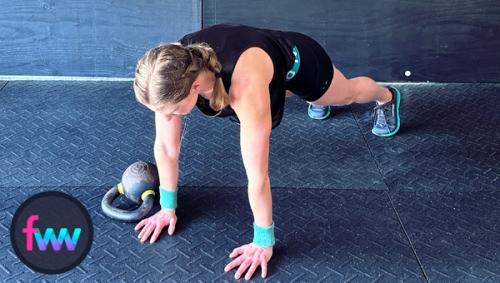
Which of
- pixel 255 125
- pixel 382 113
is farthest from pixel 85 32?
pixel 255 125

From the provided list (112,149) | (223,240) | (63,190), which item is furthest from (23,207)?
(223,240)

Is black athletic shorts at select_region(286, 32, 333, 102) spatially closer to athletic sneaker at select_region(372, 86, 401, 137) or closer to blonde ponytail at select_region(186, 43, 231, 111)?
blonde ponytail at select_region(186, 43, 231, 111)

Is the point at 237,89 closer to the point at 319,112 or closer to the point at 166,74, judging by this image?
the point at 166,74

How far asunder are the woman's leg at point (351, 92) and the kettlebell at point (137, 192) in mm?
780

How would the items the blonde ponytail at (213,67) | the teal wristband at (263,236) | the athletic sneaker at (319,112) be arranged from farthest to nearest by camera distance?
1. the athletic sneaker at (319,112)
2. the teal wristband at (263,236)
3. the blonde ponytail at (213,67)

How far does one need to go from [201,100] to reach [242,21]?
1.60 m

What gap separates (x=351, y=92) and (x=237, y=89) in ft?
3.27

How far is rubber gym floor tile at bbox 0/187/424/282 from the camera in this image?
2154 millimetres

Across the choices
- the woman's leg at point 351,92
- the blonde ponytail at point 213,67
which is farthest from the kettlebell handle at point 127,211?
the woman's leg at point 351,92

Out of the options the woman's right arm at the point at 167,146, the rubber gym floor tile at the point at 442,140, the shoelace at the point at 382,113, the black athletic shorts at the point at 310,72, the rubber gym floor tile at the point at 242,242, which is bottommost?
the rubber gym floor tile at the point at 242,242

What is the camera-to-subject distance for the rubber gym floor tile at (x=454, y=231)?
2.19 metres

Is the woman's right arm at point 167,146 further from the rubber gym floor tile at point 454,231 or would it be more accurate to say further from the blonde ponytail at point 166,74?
the rubber gym floor tile at point 454,231

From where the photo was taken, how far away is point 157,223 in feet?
7.72

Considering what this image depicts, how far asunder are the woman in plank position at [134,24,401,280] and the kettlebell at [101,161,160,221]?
0.06 meters
